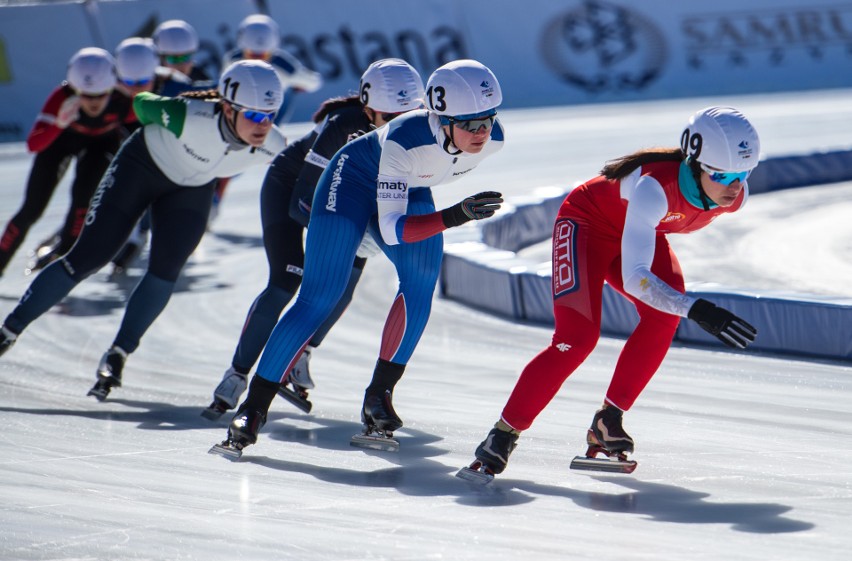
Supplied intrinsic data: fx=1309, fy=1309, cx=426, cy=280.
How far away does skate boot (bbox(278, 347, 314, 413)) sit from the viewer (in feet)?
20.4

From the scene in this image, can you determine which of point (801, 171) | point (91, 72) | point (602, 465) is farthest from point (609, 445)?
point (801, 171)

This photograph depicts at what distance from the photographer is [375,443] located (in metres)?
5.57

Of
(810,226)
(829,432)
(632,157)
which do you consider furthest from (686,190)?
(810,226)

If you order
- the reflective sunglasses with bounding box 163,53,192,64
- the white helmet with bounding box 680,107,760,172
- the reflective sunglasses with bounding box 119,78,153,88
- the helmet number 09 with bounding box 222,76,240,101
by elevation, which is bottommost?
the white helmet with bounding box 680,107,760,172

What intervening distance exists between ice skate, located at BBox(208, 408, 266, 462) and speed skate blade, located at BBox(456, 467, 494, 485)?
0.91 meters

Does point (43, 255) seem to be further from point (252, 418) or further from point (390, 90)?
point (252, 418)

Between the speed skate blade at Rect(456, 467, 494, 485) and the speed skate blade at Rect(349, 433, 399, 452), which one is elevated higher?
the speed skate blade at Rect(349, 433, 399, 452)

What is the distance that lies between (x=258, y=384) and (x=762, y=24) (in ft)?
53.3

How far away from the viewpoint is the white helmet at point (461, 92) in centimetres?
500

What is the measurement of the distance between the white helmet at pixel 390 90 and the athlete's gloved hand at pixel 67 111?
3.75m

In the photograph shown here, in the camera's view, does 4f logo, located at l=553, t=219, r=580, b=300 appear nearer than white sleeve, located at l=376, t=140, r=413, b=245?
Yes

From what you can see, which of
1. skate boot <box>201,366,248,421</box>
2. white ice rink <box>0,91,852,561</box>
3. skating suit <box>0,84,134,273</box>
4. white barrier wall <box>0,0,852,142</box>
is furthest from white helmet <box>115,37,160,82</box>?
white barrier wall <box>0,0,852,142</box>

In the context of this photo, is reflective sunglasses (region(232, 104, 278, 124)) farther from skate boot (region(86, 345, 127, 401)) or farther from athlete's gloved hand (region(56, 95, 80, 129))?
athlete's gloved hand (region(56, 95, 80, 129))

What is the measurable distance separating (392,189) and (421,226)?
22cm
